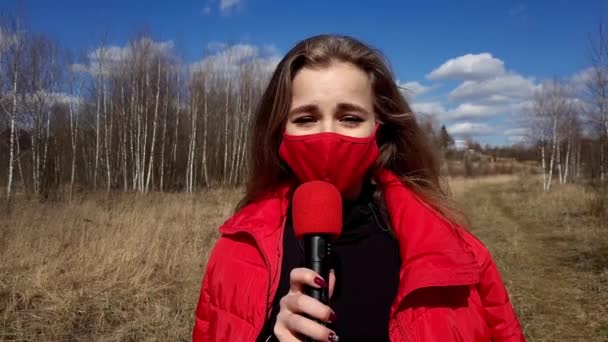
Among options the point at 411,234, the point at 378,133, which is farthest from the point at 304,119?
the point at 411,234

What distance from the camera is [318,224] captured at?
101cm

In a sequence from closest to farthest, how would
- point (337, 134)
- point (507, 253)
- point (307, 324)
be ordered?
point (307, 324) → point (337, 134) → point (507, 253)

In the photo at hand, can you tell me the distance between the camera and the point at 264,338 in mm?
1266

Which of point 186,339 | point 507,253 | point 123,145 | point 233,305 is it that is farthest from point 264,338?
point 123,145

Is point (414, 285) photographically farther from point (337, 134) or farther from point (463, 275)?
point (337, 134)

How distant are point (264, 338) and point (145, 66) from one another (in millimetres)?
24804

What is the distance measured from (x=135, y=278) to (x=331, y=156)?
5.04 meters

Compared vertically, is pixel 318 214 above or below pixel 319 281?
above

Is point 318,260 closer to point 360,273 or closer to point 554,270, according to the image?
point 360,273

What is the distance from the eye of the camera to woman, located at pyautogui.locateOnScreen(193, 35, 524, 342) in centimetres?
123

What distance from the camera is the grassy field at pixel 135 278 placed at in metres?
4.48

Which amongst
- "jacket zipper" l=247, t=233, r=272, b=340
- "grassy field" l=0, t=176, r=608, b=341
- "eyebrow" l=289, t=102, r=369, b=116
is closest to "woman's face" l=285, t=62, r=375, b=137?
"eyebrow" l=289, t=102, r=369, b=116

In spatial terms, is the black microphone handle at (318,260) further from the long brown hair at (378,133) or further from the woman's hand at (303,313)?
the long brown hair at (378,133)

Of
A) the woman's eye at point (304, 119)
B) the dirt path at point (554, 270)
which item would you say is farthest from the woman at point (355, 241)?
the dirt path at point (554, 270)
